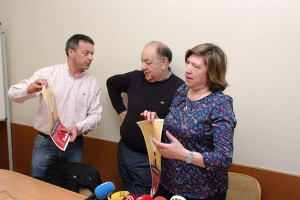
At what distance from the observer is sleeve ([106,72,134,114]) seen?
2.36 metres

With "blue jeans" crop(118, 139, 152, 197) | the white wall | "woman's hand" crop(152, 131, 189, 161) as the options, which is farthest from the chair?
"woman's hand" crop(152, 131, 189, 161)

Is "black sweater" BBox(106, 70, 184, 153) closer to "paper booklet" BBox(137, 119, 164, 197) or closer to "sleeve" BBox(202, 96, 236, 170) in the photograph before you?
"paper booklet" BBox(137, 119, 164, 197)

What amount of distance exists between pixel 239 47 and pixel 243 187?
1.06 metres

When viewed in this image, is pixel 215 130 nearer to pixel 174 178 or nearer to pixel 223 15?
pixel 174 178

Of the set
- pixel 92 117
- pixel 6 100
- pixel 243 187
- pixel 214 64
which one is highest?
pixel 214 64

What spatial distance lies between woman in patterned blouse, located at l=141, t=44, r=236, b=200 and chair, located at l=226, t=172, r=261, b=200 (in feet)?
1.60

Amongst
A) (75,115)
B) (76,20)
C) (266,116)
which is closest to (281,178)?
(266,116)

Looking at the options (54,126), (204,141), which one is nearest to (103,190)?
(204,141)

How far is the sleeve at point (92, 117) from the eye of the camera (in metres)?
2.15

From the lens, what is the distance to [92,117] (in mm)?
2242

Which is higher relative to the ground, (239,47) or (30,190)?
(239,47)

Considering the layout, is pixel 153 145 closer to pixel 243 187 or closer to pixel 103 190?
pixel 103 190

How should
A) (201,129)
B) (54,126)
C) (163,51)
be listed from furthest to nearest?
(163,51) < (54,126) < (201,129)

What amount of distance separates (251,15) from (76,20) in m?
1.84
